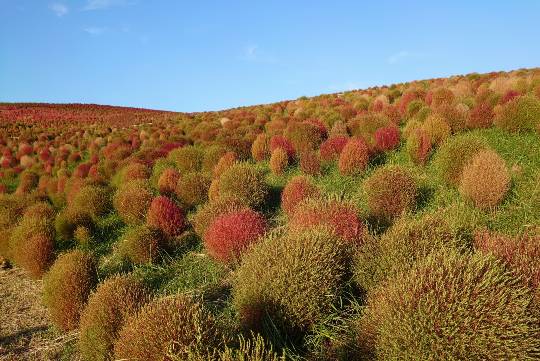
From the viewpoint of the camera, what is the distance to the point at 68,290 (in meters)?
5.43

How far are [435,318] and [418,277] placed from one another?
0.32m

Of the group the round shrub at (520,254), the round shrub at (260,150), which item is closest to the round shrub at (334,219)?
the round shrub at (520,254)

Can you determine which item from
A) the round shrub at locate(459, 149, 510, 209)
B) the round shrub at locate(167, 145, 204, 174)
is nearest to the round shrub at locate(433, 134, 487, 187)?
the round shrub at locate(459, 149, 510, 209)

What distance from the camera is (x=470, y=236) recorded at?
4.50m

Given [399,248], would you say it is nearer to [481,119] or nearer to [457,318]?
[457,318]

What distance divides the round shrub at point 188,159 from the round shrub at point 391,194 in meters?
6.06

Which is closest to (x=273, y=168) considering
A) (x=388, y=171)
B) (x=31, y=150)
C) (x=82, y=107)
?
(x=388, y=171)

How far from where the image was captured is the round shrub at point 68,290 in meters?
5.33

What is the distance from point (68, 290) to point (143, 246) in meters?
1.43

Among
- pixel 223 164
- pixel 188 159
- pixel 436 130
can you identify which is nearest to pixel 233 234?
pixel 223 164

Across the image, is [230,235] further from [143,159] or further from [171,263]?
[143,159]

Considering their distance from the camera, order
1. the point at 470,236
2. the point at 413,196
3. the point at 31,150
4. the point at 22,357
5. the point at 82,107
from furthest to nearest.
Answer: the point at 82,107 → the point at 31,150 → the point at 413,196 → the point at 22,357 → the point at 470,236

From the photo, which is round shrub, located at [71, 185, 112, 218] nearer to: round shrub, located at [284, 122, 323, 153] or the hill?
the hill

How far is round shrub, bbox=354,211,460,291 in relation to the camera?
387 cm
